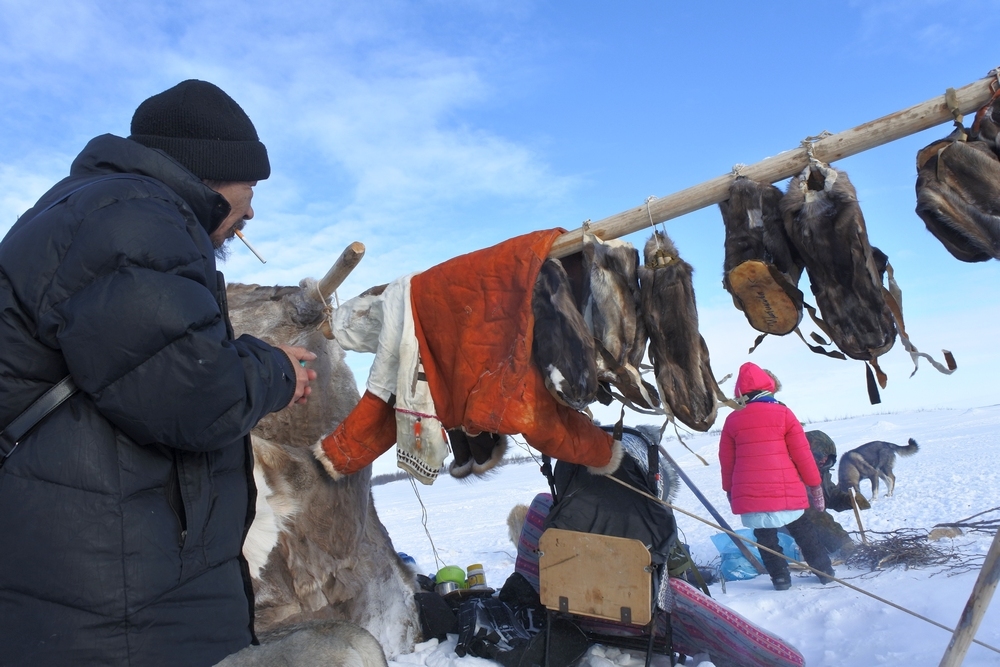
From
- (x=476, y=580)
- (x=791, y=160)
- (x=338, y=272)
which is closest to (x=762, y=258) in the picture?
(x=791, y=160)

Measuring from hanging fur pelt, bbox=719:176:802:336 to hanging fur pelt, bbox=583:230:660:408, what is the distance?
436mm

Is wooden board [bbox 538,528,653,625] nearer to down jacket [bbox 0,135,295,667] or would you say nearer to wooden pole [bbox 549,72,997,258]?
wooden pole [bbox 549,72,997,258]

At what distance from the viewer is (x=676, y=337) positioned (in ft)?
9.67

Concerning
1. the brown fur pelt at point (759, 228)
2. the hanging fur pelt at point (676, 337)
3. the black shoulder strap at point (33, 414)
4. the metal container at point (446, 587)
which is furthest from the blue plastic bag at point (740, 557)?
the black shoulder strap at point (33, 414)

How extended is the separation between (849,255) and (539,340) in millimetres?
1257

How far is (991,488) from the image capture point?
745 cm

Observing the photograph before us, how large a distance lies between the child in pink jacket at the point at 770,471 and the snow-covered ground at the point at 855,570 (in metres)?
0.37

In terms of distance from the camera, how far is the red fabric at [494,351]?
305 centimetres

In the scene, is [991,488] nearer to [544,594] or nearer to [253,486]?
[544,594]

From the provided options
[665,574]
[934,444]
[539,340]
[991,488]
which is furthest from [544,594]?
[934,444]

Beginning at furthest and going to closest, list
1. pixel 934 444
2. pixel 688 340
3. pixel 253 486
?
pixel 934 444 < pixel 688 340 < pixel 253 486

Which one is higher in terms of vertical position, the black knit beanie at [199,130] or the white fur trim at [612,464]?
the black knit beanie at [199,130]

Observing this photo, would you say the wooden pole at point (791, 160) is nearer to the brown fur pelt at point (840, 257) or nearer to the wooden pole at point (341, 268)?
the brown fur pelt at point (840, 257)

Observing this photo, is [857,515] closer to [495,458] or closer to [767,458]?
[767,458]
